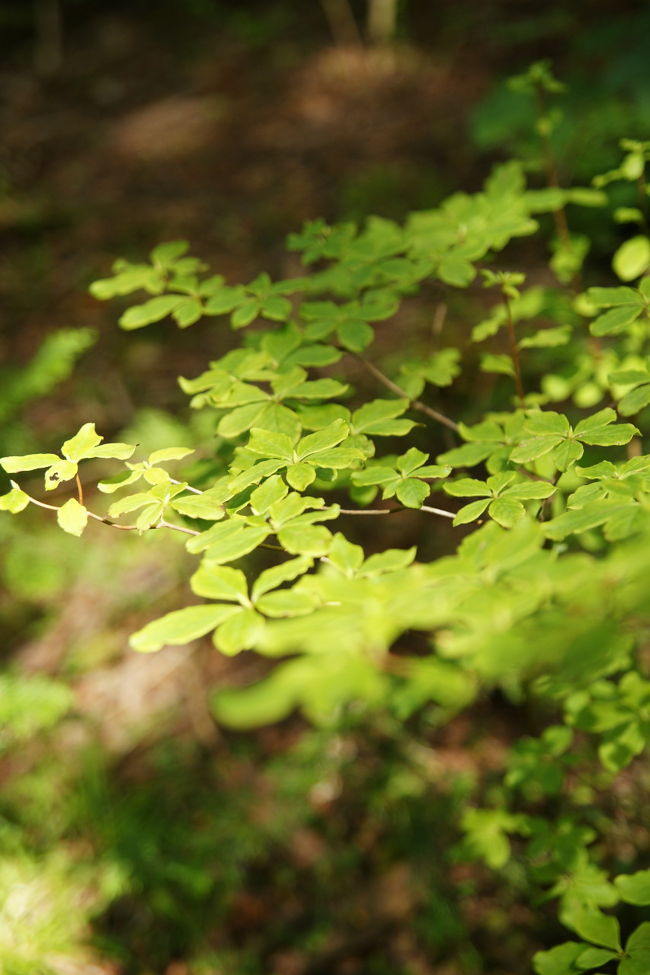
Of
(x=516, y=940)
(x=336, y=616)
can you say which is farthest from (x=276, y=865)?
(x=336, y=616)

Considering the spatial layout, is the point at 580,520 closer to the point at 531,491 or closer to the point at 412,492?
the point at 531,491

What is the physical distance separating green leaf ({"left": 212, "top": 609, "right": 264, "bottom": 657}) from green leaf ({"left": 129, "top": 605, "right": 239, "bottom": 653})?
0.5 inches

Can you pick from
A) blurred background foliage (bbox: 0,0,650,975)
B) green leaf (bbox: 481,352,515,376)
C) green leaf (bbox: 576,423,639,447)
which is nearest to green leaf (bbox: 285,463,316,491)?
green leaf (bbox: 576,423,639,447)

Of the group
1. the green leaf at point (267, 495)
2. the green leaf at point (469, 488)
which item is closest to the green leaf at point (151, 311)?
the green leaf at point (267, 495)

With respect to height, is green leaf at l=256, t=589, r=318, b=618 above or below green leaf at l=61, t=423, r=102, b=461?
below

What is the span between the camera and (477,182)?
16.2 ft

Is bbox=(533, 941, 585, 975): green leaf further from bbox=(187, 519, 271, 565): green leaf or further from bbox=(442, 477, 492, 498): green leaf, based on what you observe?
bbox=(187, 519, 271, 565): green leaf

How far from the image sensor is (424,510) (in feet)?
3.77

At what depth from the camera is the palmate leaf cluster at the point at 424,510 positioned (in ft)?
1.99

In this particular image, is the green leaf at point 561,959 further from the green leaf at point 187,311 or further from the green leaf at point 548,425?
the green leaf at point 187,311

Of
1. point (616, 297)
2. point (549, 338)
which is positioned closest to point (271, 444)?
point (616, 297)

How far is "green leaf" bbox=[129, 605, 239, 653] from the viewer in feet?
2.46

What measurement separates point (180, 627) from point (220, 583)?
0.23ft

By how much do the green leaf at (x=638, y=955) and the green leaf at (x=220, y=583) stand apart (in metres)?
0.89
